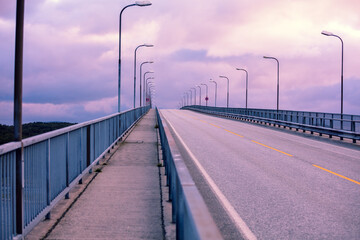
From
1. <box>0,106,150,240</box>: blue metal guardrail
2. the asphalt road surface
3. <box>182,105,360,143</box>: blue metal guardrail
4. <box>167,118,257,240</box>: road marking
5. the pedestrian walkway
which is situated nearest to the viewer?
<box>0,106,150,240</box>: blue metal guardrail

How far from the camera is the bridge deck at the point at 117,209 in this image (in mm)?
6047

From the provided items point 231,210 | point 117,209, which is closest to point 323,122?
point 231,210

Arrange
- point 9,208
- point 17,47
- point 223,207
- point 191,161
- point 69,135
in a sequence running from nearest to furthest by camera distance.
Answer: point 9,208 < point 17,47 < point 223,207 < point 69,135 < point 191,161

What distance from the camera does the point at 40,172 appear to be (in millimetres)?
6383

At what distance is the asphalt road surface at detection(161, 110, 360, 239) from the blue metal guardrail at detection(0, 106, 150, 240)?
278 cm

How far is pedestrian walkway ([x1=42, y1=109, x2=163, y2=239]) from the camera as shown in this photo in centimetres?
605

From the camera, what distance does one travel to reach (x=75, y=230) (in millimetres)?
6168

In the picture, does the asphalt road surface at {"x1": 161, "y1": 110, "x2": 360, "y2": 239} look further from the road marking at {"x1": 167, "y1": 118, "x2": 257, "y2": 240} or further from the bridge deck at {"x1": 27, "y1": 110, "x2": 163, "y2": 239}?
the bridge deck at {"x1": 27, "y1": 110, "x2": 163, "y2": 239}

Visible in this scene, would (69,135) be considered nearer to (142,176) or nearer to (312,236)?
(142,176)

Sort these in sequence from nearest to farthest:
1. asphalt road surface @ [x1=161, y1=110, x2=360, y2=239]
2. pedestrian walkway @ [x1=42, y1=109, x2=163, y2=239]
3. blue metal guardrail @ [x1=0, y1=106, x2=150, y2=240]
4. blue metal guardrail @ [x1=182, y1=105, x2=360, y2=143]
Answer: blue metal guardrail @ [x1=0, y1=106, x2=150, y2=240] < pedestrian walkway @ [x1=42, y1=109, x2=163, y2=239] < asphalt road surface @ [x1=161, y1=110, x2=360, y2=239] < blue metal guardrail @ [x1=182, y1=105, x2=360, y2=143]

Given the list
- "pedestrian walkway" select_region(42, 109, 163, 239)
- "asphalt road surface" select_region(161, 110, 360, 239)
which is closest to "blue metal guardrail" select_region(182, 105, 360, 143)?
"asphalt road surface" select_region(161, 110, 360, 239)

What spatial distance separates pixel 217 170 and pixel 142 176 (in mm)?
2491

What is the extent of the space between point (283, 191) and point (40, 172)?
17.6 feet

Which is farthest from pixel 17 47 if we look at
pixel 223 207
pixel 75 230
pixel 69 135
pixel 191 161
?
pixel 191 161
